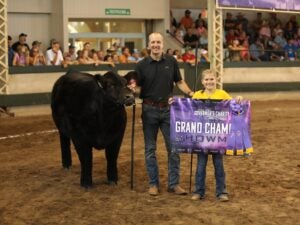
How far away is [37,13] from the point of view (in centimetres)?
2095

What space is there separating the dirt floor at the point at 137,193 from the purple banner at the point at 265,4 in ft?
27.5

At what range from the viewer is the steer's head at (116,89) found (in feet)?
22.2

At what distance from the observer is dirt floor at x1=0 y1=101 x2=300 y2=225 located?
5.93 meters

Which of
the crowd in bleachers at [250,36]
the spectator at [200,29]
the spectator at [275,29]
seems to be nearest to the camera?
the crowd in bleachers at [250,36]

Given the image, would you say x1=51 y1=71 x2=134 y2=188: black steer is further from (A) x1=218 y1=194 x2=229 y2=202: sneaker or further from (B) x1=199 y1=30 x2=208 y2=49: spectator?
(B) x1=199 y1=30 x2=208 y2=49: spectator

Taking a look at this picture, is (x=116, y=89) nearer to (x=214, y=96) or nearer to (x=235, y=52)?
(x=214, y=96)

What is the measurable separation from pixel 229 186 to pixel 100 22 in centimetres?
1618

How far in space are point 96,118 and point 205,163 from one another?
151 cm

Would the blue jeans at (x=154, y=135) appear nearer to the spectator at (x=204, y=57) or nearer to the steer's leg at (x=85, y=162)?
the steer's leg at (x=85, y=162)

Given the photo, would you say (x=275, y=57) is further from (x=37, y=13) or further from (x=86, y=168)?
(x=86, y=168)

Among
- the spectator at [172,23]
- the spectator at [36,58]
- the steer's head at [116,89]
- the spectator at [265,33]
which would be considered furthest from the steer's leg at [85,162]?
the spectator at [265,33]

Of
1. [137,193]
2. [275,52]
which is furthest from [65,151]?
[275,52]

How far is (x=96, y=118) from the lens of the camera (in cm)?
714

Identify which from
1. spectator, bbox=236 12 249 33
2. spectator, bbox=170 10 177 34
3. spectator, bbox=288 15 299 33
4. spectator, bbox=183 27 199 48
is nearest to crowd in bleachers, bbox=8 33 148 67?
spectator, bbox=183 27 199 48
